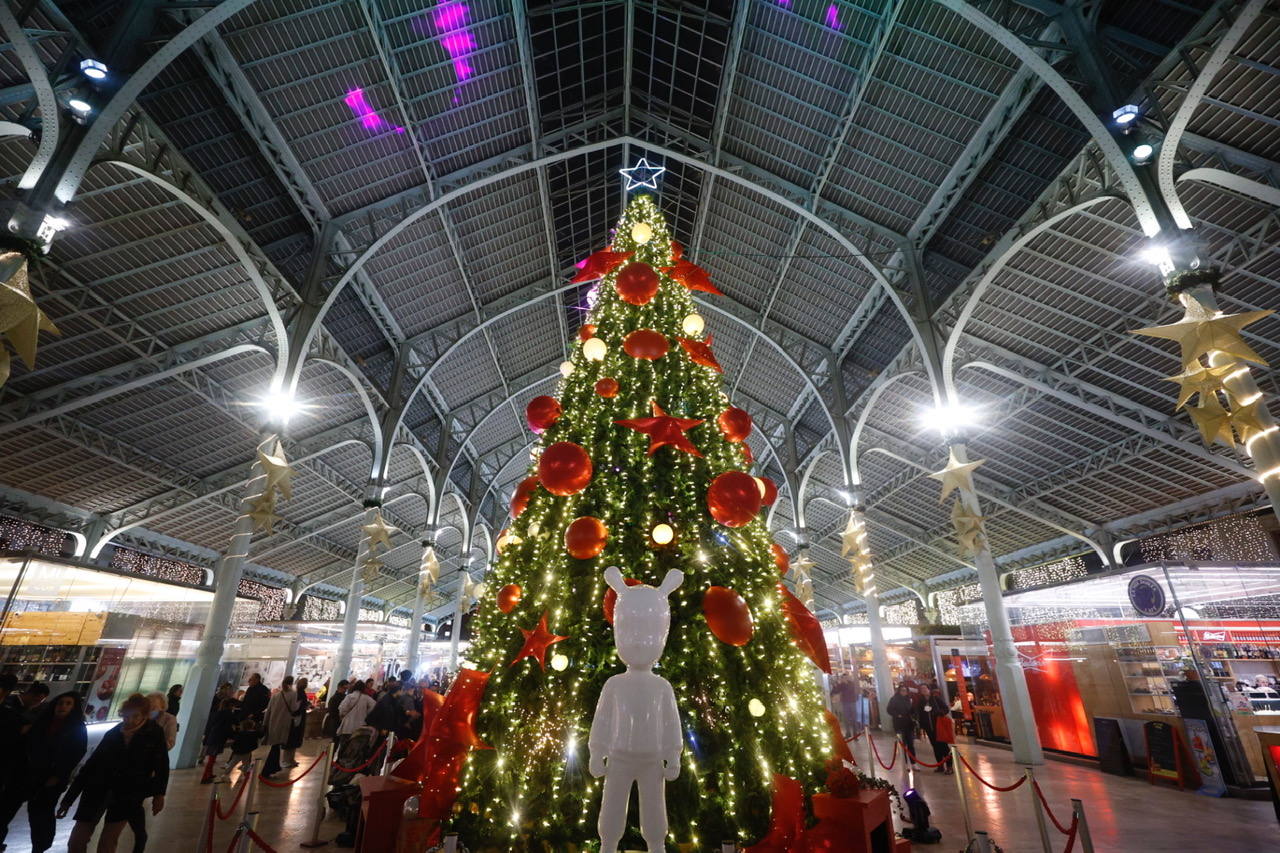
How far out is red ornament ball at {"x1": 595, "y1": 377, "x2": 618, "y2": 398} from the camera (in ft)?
15.4

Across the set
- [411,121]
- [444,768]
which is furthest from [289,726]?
[411,121]

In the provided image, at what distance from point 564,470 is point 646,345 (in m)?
1.30

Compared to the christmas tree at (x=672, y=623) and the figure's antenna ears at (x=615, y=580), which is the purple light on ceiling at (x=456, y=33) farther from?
the figure's antenna ears at (x=615, y=580)

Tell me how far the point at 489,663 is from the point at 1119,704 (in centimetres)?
1195

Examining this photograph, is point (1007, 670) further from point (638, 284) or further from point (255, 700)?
point (255, 700)

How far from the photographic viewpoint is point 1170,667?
9.45 m

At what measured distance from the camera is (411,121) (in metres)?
12.1

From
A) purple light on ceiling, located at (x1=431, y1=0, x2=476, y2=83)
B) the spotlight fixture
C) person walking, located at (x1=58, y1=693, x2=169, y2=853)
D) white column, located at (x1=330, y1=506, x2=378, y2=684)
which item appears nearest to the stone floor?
person walking, located at (x1=58, y1=693, x2=169, y2=853)

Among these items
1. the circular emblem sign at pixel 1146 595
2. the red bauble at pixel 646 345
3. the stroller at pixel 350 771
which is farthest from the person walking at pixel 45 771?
the circular emblem sign at pixel 1146 595

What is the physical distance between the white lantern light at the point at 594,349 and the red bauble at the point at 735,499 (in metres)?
1.39

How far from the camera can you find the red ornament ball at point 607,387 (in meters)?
4.70

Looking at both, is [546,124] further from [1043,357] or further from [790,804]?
[790,804]

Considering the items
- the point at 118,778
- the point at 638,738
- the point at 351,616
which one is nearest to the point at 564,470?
the point at 638,738

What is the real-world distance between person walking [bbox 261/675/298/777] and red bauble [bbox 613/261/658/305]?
8360 millimetres
